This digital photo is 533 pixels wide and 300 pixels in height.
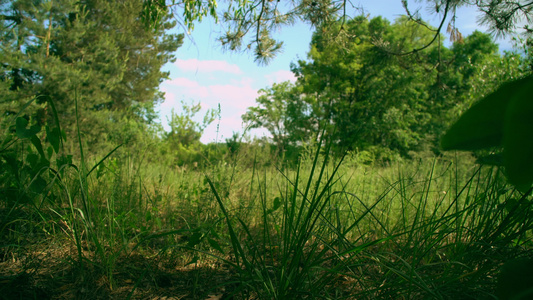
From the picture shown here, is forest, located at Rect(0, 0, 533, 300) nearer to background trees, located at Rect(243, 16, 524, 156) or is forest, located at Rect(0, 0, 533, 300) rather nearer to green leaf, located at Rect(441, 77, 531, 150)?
green leaf, located at Rect(441, 77, 531, 150)

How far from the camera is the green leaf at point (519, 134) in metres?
0.30

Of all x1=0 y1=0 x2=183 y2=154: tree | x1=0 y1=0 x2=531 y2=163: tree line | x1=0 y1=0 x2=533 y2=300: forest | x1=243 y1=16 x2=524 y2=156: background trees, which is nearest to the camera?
x1=0 y1=0 x2=533 y2=300: forest

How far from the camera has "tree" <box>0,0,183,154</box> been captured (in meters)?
8.89

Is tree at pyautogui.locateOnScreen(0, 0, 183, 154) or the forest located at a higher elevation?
tree at pyautogui.locateOnScreen(0, 0, 183, 154)

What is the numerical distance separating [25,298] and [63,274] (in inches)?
7.6

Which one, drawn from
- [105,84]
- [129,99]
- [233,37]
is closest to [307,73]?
[129,99]

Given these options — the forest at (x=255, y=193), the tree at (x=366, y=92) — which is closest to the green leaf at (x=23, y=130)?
the forest at (x=255, y=193)

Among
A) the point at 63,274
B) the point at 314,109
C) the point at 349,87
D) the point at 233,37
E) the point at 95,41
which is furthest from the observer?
the point at 314,109

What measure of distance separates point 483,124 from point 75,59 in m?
13.9

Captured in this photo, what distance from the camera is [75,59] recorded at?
11445 millimetres

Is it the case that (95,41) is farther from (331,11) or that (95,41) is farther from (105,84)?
(331,11)

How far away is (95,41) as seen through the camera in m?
11.6

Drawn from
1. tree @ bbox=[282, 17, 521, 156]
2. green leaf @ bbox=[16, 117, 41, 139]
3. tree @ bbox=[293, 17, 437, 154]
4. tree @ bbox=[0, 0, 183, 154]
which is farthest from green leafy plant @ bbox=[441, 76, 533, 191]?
tree @ bbox=[293, 17, 437, 154]

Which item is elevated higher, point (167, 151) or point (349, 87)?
point (349, 87)
